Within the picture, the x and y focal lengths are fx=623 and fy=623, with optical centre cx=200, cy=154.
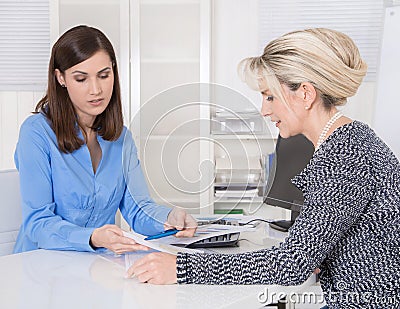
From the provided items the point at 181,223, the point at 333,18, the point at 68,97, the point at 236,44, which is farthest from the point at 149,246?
the point at 333,18

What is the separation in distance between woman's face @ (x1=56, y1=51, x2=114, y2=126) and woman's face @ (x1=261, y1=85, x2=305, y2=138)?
0.71 metres

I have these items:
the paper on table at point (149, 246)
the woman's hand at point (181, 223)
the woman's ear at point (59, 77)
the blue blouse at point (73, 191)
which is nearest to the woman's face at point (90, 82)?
the woman's ear at point (59, 77)

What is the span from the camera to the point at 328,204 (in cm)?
121

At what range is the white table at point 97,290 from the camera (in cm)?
122

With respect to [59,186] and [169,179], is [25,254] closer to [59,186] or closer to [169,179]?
[59,186]

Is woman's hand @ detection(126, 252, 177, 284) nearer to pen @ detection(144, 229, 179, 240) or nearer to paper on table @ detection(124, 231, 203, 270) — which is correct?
paper on table @ detection(124, 231, 203, 270)

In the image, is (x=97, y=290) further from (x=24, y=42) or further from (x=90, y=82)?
(x=24, y=42)

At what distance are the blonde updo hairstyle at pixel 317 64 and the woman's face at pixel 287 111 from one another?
15mm

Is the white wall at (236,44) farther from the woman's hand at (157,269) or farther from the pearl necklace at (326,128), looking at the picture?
the woman's hand at (157,269)

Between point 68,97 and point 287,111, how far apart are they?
882 mm

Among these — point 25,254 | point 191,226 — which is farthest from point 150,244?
point 25,254

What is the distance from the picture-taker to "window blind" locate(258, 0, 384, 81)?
3408 millimetres

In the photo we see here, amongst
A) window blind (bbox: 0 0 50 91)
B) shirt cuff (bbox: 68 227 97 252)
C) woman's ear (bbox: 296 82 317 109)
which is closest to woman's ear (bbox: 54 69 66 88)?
shirt cuff (bbox: 68 227 97 252)

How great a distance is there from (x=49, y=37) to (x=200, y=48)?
3.07ft
